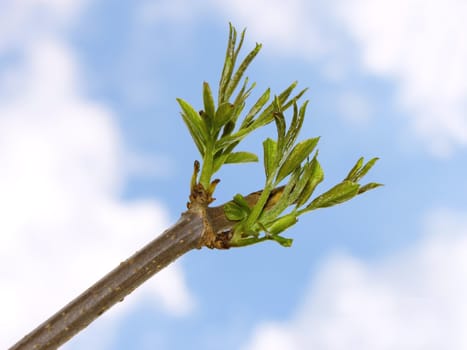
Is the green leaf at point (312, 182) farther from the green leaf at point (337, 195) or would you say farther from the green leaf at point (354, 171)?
the green leaf at point (354, 171)

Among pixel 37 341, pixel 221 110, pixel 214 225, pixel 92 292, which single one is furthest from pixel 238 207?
pixel 37 341

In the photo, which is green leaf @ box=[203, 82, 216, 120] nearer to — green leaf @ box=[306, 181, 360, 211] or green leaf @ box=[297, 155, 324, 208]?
green leaf @ box=[297, 155, 324, 208]

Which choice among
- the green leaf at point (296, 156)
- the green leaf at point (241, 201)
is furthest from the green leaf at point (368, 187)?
the green leaf at point (241, 201)

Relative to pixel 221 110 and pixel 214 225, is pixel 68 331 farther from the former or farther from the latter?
pixel 221 110

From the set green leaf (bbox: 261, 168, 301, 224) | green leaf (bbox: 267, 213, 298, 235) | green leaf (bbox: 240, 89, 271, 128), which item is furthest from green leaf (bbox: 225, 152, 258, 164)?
green leaf (bbox: 267, 213, 298, 235)

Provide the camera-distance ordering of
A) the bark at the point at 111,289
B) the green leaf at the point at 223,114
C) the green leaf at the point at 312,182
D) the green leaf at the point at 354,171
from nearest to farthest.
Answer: the bark at the point at 111,289 < the green leaf at the point at 223,114 < the green leaf at the point at 312,182 < the green leaf at the point at 354,171

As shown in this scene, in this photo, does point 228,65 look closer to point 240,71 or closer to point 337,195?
point 240,71
